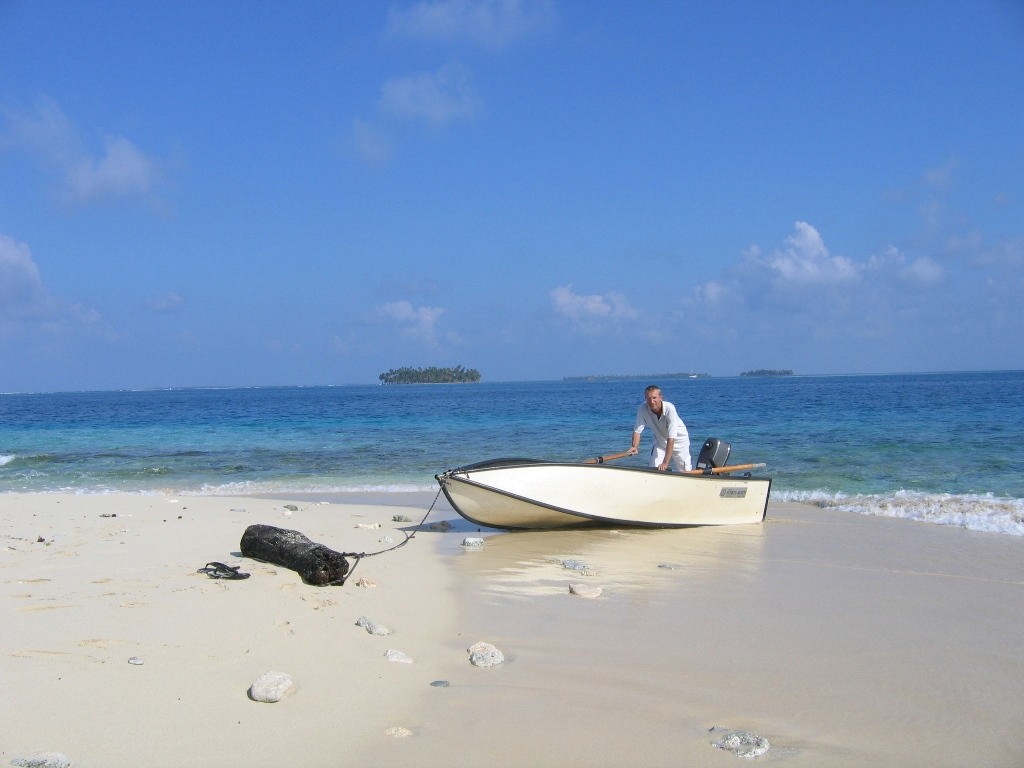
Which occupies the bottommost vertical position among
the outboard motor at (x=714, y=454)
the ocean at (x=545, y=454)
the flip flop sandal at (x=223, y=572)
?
the ocean at (x=545, y=454)

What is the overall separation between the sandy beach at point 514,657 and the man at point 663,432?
214 cm

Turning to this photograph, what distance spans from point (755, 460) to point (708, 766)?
1491 centimetres

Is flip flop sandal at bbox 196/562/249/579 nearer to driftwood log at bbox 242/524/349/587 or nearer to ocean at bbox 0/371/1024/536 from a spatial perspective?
driftwood log at bbox 242/524/349/587

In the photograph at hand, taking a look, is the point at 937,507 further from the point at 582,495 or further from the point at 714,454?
the point at 582,495

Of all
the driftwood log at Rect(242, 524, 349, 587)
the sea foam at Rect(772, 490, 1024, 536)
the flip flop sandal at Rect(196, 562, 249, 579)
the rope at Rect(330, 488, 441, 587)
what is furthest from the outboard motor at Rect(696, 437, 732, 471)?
the flip flop sandal at Rect(196, 562, 249, 579)

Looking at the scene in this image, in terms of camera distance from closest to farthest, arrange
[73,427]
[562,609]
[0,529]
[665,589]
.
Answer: [562,609]
[665,589]
[0,529]
[73,427]

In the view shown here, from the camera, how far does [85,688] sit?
3742 mm

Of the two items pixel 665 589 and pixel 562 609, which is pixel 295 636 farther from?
pixel 665 589

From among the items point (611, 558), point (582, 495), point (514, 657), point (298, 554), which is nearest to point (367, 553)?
point (298, 554)

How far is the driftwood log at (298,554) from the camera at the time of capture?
6.11 meters

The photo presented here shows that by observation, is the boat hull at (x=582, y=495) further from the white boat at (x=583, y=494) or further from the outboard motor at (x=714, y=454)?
the outboard motor at (x=714, y=454)

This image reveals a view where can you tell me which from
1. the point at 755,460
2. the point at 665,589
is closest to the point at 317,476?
the point at 755,460

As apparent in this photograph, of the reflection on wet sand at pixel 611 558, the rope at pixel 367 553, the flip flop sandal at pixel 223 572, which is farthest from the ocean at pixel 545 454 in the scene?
the flip flop sandal at pixel 223 572

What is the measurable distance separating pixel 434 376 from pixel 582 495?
180277 mm
